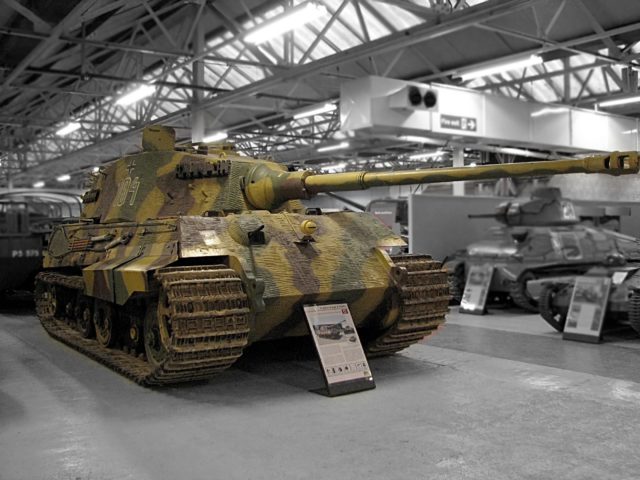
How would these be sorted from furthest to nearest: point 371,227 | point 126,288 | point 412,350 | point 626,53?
1. point 626,53
2. point 412,350
3. point 371,227
4. point 126,288

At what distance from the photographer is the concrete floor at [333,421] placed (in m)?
4.48

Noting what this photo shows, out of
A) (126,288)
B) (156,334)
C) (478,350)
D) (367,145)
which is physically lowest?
(478,350)

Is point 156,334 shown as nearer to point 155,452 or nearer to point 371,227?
point 155,452

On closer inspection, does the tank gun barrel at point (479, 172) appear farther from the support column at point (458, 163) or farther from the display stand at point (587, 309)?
the support column at point (458, 163)

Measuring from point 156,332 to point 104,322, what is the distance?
186cm

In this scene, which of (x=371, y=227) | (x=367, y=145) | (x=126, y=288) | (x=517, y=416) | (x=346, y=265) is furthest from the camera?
(x=367, y=145)

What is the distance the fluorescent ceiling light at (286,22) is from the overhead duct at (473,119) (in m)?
2.19

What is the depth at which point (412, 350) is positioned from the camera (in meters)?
8.74

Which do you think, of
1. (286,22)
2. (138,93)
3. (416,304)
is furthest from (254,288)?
(138,93)

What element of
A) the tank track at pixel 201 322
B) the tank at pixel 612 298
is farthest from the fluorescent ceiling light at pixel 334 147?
the tank track at pixel 201 322

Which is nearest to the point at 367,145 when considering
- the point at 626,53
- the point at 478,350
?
the point at 626,53

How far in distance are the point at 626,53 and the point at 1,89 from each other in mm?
13180

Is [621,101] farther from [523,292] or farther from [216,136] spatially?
[216,136]

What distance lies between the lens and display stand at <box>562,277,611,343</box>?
929cm
